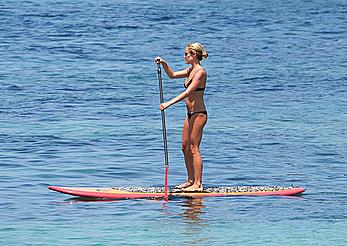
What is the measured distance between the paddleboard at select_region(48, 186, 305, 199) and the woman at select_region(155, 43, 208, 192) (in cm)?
19

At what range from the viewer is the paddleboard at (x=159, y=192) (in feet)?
44.7

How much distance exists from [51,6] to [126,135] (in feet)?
88.3

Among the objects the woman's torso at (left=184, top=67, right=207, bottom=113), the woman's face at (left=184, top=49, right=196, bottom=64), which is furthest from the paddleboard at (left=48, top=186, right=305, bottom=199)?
the woman's face at (left=184, top=49, right=196, bottom=64)

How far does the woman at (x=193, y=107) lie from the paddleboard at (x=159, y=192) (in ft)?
0.63

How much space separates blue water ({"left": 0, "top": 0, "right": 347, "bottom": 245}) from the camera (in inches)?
491

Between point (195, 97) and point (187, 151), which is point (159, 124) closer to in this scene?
point (187, 151)

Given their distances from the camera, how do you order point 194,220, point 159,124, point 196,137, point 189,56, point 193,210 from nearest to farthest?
point 194,220
point 193,210
point 189,56
point 196,137
point 159,124

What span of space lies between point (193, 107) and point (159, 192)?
4.18 feet

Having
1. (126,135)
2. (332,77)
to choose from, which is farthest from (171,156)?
(332,77)

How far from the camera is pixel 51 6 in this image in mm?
45219

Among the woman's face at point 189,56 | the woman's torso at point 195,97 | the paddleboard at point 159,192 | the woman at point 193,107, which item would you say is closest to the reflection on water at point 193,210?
the paddleboard at point 159,192

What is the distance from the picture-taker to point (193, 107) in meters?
13.5

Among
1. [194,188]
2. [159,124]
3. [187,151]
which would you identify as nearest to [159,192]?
[194,188]

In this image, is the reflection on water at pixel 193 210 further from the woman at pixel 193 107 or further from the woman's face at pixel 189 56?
the woman's face at pixel 189 56
